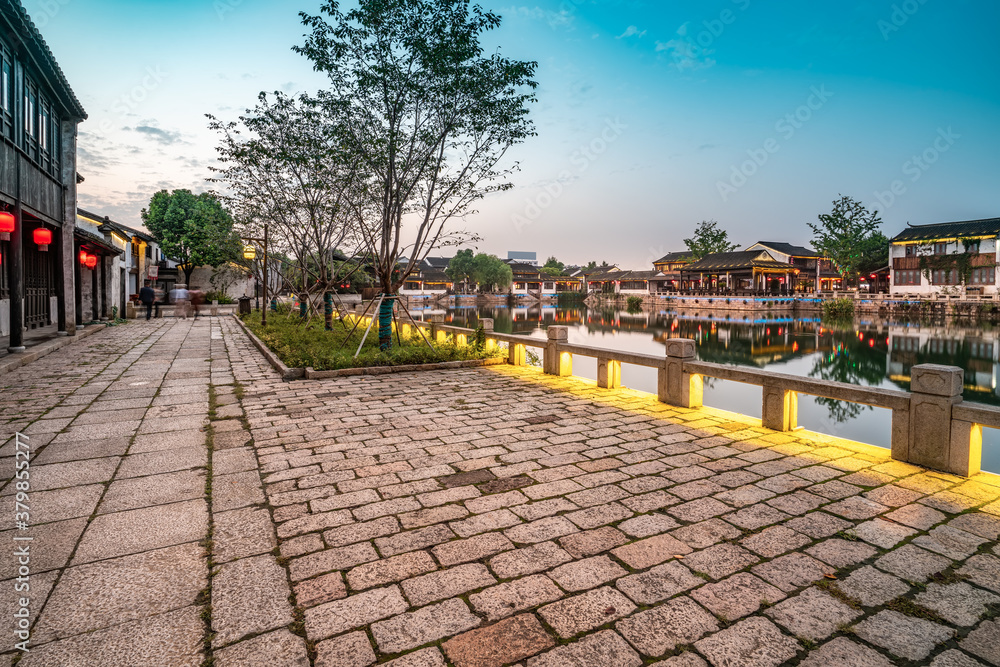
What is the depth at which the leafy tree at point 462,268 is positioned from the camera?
66.4 m

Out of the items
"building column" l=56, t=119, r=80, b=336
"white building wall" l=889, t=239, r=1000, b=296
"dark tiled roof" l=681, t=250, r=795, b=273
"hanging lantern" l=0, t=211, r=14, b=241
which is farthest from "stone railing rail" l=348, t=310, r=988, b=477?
"dark tiled roof" l=681, t=250, r=795, b=273

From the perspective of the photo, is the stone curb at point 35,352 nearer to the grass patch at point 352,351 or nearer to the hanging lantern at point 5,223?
the hanging lantern at point 5,223

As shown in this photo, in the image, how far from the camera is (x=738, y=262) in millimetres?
50219

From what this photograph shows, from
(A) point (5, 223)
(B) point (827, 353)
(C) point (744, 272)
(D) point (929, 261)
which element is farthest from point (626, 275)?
(A) point (5, 223)

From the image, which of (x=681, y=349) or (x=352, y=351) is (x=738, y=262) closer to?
(x=352, y=351)

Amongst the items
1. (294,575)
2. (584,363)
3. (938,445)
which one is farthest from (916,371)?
(584,363)

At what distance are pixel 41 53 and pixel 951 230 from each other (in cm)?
5530

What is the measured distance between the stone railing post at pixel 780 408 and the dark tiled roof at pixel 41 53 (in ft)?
42.5

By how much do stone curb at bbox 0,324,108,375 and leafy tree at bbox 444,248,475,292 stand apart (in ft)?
174

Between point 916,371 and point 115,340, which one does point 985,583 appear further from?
point 115,340

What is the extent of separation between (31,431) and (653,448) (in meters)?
6.22

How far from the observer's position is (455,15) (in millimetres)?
9156

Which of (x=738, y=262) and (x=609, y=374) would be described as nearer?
(x=609, y=374)

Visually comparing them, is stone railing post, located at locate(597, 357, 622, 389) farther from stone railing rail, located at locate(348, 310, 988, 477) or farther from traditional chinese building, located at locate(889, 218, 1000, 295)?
traditional chinese building, located at locate(889, 218, 1000, 295)
